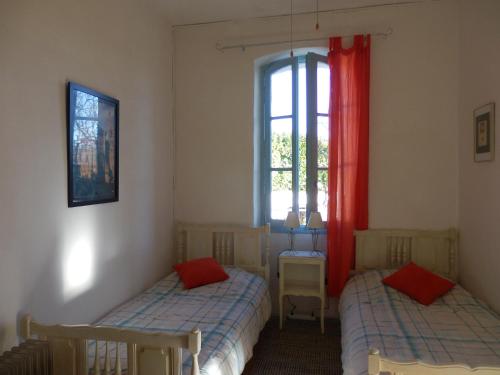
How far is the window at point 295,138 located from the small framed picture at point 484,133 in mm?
1296

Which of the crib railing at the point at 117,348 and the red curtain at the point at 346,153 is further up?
the red curtain at the point at 346,153

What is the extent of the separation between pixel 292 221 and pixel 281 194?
0.48 meters

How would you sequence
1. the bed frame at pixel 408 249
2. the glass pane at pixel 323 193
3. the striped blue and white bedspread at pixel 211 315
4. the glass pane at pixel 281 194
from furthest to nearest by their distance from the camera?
the glass pane at pixel 281 194 → the glass pane at pixel 323 193 → the bed frame at pixel 408 249 → the striped blue and white bedspread at pixel 211 315

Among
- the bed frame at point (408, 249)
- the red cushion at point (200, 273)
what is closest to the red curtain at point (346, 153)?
the bed frame at point (408, 249)

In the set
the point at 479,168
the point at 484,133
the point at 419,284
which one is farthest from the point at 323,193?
the point at 484,133

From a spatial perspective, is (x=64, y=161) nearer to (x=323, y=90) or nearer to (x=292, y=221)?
(x=292, y=221)

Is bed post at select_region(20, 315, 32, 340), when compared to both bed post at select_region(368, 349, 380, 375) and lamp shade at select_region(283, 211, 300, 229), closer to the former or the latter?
bed post at select_region(368, 349, 380, 375)

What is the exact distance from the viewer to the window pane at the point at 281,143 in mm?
3826

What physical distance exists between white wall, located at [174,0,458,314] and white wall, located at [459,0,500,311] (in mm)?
156

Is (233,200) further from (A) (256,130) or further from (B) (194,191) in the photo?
(A) (256,130)

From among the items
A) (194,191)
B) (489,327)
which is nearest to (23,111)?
(194,191)

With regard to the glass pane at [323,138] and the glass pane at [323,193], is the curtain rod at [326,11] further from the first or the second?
the glass pane at [323,193]

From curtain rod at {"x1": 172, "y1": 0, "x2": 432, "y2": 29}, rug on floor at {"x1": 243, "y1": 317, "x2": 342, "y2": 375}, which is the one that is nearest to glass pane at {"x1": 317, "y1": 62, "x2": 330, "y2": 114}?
curtain rod at {"x1": 172, "y1": 0, "x2": 432, "y2": 29}

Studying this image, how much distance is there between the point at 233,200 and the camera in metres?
3.73
